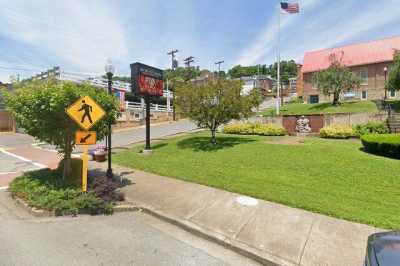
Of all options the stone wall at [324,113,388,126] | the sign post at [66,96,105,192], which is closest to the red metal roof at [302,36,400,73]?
the stone wall at [324,113,388,126]

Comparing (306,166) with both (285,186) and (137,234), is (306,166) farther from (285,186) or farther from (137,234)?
(137,234)

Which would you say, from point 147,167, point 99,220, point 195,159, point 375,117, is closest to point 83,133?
point 99,220

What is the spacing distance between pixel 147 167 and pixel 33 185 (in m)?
4.21

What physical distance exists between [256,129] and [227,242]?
1471 cm

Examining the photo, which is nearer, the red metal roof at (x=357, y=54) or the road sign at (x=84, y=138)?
the road sign at (x=84, y=138)

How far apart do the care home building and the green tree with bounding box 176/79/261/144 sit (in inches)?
1288

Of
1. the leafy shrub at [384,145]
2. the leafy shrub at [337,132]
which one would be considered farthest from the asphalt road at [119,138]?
the leafy shrub at [384,145]

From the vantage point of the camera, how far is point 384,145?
10.3 m

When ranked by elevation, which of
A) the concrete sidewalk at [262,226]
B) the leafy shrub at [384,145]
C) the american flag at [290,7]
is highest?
the american flag at [290,7]

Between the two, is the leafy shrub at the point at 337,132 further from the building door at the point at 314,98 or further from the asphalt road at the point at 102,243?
the building door at the point at 314,98

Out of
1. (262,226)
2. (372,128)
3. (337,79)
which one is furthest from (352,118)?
(337,79)

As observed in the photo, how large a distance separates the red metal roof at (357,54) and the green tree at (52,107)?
41.5 meters

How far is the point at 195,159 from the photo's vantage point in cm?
1127

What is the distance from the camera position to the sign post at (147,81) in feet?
43.4
